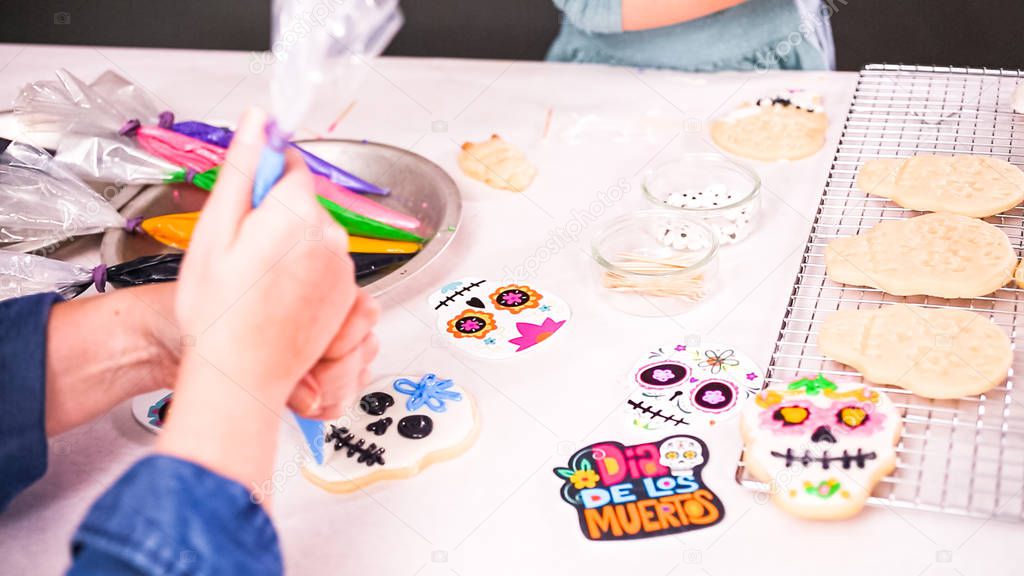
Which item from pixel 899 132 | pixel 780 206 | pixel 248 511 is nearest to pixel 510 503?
pixel 248 511

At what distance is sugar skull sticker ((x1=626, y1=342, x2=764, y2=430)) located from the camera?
39.8 inches

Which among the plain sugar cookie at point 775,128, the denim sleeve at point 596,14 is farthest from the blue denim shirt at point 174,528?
the denim sleeve at point 596,14

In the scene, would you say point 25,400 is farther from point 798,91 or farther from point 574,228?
point 798,91

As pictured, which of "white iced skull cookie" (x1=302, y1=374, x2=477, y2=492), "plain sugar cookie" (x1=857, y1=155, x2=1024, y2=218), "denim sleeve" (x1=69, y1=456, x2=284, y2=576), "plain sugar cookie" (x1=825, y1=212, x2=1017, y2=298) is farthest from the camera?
"plain sugar cookie" (x1=857, y1=155, x2=1024, y2=218)

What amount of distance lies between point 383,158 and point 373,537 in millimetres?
699

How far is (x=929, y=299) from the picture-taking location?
3.63 ft

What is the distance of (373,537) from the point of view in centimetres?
91

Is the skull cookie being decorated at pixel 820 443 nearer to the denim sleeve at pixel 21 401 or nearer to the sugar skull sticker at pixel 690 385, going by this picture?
the sugar skull sticker at pixel 690 385

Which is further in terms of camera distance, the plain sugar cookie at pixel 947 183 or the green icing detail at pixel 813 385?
the plain sugar cookie at pixel 947 183

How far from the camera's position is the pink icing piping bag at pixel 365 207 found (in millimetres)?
1312

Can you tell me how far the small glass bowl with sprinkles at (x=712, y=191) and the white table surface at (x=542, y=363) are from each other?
0.11 ft

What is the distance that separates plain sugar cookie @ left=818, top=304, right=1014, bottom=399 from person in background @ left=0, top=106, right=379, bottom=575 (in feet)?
1.61

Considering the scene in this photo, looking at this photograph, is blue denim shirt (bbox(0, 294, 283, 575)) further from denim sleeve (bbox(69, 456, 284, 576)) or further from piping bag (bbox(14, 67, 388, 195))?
piping bag (bbox(14, 67, 388, 195))

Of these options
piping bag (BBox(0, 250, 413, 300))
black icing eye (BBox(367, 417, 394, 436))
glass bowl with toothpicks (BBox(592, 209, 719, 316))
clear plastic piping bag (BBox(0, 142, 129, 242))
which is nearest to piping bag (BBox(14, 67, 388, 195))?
clear plastic piping bag (BBox(0, 142, 129, 242))
